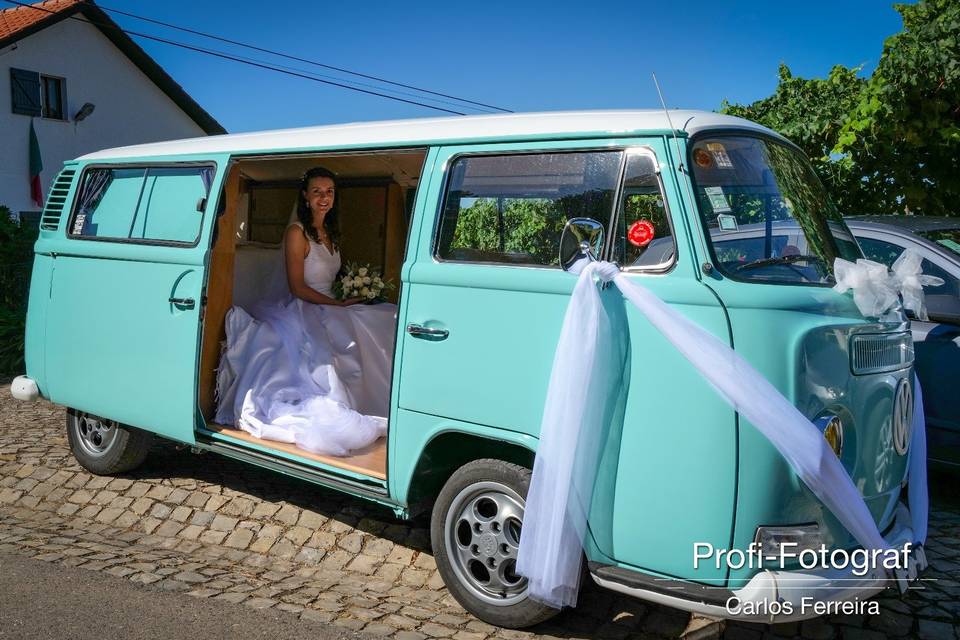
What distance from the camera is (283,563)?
5176mm

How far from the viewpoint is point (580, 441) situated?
3.53 meters

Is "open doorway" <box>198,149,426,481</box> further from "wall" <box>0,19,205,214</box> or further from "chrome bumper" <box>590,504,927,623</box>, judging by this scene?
"wall" <box>0,19,205,214</box>

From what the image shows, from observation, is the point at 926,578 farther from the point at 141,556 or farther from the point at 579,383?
the point at 141,556

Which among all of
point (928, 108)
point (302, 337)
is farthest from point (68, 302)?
point (928, 108)

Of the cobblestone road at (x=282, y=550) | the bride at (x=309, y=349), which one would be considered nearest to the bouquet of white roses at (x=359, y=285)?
the bride at (x=309, y=349)

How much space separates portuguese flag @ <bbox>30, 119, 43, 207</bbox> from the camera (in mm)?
23623

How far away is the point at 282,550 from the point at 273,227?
2.51m

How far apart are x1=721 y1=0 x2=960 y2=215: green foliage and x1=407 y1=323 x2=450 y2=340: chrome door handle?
638 centimetres

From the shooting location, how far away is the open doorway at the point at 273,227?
18.4ft

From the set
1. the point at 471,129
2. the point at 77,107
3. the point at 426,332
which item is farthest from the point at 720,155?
the point at 77,107

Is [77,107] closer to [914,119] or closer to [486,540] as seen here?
[914,119]

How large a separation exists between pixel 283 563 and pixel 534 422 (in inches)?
88.1

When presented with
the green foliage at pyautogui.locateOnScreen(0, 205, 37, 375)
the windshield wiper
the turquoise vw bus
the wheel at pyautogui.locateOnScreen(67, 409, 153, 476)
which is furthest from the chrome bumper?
the green foliage at pyautogui.locateOnScreen(0, 205, 37, 375)

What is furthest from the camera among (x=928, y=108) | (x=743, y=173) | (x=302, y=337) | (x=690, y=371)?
(x=928, y=108)
